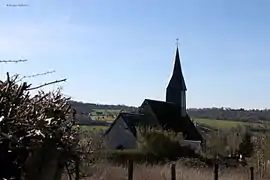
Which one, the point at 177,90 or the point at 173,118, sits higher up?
Answer: the point at 177,90

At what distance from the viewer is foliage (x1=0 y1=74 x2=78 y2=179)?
4.38m

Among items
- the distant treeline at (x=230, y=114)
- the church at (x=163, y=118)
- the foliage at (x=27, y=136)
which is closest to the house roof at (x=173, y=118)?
the church at (x=163, y=118)

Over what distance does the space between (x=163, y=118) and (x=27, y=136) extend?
54.1 metres

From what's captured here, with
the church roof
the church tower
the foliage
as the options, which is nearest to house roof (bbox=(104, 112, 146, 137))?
the church tower

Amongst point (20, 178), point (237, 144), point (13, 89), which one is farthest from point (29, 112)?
point (237, 144)

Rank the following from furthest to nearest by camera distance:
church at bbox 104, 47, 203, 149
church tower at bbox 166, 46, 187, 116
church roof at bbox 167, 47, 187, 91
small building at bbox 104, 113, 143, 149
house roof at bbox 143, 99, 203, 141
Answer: church roof at bbox 167, 47, 187, 91, church tower at bbox 166, 46, 187, 116, house roof at bbox 143, 99, 203, 141, church at bbox 104, 47, 203, 149, small building at bbox 104, 113, 143, 149

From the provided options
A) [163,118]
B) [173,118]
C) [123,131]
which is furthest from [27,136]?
[173,118]

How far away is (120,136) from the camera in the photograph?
2122 inches

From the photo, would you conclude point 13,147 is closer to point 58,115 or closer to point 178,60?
point 58,115

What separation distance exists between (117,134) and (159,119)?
192 inches

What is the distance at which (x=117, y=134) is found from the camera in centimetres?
5444

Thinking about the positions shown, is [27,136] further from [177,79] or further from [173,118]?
[177,79]

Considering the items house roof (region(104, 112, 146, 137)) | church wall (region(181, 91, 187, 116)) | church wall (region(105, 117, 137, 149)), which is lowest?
church wall (region(105, 117, 137, 149))

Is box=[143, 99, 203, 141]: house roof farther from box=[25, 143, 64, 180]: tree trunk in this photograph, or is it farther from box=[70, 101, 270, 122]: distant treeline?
box=[25, 143, 64, 180]: tree trunk
